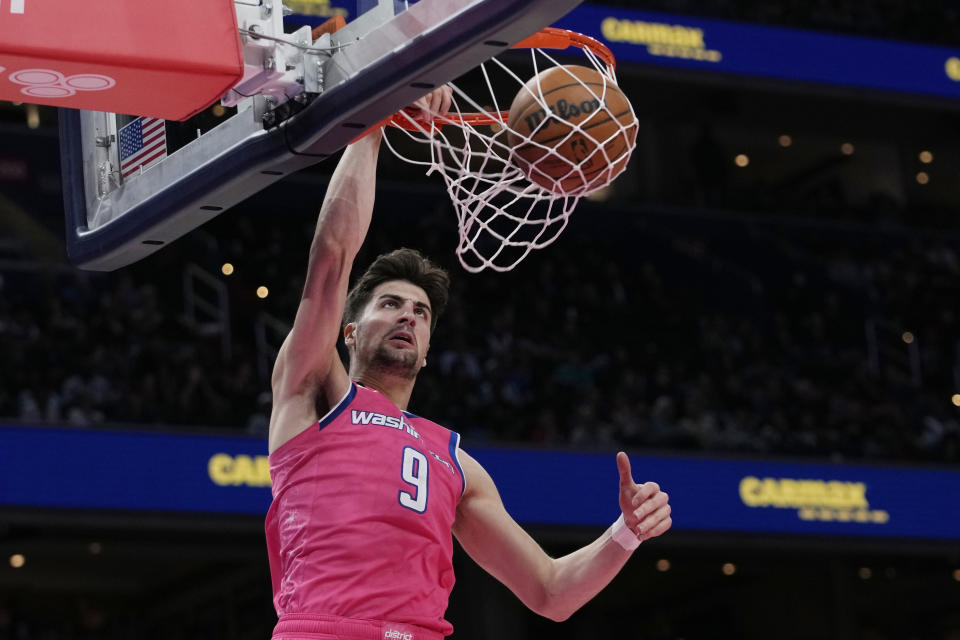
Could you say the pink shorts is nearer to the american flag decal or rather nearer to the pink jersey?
the pink jersey

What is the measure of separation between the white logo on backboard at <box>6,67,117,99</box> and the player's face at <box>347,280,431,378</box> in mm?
913

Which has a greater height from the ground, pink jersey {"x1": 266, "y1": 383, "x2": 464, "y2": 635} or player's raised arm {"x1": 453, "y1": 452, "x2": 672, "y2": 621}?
pink jersey {"x1": 266, "y1": 383, "x2": 464, "y2": 635}

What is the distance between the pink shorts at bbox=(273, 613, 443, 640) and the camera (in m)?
3.58

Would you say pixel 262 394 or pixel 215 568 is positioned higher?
pixel 262 394

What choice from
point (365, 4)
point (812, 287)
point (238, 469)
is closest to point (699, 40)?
point (812, 287)

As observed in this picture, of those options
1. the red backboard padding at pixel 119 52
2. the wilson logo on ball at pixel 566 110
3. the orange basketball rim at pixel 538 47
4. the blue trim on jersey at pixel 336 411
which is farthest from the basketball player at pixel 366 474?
the red backboard padding at pixel 119 52

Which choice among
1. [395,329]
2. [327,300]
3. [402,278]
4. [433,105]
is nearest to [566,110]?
[433,105]

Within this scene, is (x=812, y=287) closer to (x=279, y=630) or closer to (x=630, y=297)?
(x=630, y=297)

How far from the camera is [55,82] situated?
3506 mm

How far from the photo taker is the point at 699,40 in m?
14.4

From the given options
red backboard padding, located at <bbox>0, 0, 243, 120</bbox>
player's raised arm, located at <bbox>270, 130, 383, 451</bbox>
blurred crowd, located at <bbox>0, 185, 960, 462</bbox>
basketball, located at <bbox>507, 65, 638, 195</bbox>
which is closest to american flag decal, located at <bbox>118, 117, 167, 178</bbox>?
red backboard padding, located at <bbox>0, 0, 243, 120</bbox>

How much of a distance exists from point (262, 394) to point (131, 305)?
1710 millimetres

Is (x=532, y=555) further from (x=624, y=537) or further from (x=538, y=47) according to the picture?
(x=538, y=47)

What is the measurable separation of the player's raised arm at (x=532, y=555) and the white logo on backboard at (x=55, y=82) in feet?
4.63
